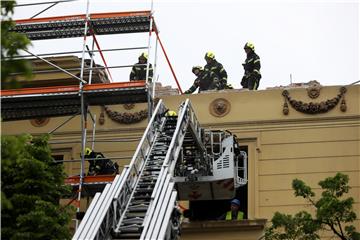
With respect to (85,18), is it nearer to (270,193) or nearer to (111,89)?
(111,89)

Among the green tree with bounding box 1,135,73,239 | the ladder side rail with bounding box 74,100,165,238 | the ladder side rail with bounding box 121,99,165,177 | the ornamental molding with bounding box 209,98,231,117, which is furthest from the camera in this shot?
the ornamental molding with bounding box 209,98,231,117

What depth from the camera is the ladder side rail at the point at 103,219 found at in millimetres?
11611

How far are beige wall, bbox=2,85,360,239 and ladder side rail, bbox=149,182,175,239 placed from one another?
6.65 meters

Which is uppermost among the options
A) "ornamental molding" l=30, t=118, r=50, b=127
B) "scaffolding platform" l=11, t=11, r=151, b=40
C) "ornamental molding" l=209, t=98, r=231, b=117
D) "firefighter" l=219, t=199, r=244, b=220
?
"scaffolding platform" l=11, t=11, r=151, b=40

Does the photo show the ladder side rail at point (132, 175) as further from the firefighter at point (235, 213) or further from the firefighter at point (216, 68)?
the firefighter at point (216, 68)

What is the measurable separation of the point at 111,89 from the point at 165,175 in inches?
178

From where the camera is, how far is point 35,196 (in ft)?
45.6

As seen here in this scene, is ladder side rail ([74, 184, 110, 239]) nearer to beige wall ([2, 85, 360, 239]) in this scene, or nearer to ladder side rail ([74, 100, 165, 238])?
Answer: ladder side rail ([74, 100, 165, 238])

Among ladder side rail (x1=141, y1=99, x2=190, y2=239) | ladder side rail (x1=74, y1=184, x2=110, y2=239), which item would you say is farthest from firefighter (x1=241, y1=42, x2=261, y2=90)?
ladder side rail (x1=74, y1=184, x2=110, y2=239)

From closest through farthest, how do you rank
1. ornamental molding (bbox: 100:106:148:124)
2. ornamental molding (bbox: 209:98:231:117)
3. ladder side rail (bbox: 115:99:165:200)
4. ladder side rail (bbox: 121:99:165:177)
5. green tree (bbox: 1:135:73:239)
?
ladder side rail (bbox: 115:99:165:200) → green tree (bbox: 1:135:73:239) → ladder side rail (bbox: 121:99:165:177) → ornamental molding (bbox: 209:98:231:117) → ornamental molding (bbox: 100:106:148:124)

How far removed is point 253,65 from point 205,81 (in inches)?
50.7

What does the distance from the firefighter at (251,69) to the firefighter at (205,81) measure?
0.75 metres

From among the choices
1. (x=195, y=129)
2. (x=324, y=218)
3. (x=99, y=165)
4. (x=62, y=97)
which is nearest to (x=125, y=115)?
(x=99, y=165)

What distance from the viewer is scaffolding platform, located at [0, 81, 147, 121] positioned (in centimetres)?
1731
